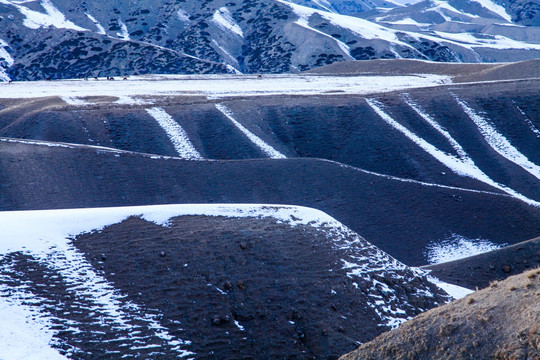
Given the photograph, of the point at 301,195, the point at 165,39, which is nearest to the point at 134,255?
the point at 301,195

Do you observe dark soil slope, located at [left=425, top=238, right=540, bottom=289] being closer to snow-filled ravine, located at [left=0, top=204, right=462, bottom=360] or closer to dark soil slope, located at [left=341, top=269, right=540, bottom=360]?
snow-filled ravine, located at [left=0, top=204, right=462, bottom=360]

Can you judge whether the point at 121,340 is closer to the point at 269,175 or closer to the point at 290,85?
the point at 269,175

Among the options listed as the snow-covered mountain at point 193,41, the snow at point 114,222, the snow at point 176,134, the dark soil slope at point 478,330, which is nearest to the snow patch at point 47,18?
the snow-covered mountain at point 193,41

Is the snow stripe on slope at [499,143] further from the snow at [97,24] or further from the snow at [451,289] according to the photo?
the snow at [97,24]

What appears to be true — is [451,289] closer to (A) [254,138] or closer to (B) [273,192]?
(B) [273,192]

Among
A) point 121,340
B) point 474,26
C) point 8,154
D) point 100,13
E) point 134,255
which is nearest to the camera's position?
point 121,340
